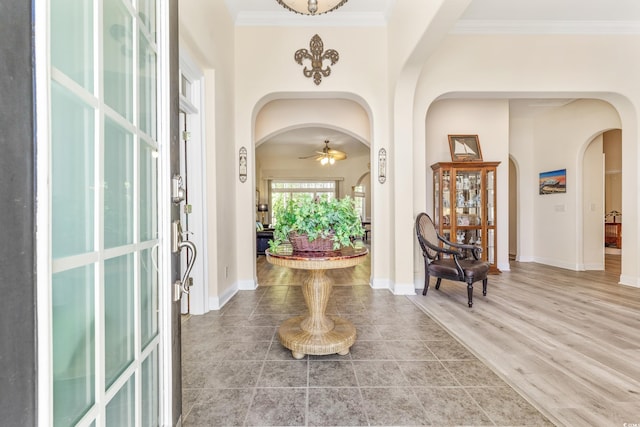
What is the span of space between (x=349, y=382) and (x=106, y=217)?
1.60 metres

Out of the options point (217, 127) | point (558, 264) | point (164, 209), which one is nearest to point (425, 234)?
point (217, 127)

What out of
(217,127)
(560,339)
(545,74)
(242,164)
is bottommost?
(560,339)

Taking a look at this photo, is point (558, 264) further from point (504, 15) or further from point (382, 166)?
point (504, 15)

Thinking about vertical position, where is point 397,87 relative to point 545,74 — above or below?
below

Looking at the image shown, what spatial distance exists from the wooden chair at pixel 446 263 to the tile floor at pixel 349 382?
2.97ft

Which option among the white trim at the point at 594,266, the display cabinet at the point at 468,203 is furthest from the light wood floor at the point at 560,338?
the white trim at the point at 594,266

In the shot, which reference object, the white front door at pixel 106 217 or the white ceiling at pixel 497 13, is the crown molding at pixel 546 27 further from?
the white front door at pixel 106 217

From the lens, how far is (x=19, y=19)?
512 millimetres

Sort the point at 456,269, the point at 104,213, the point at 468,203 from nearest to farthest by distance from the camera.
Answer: the point at 104,213 → the point at 456,269 → the point at 468,203

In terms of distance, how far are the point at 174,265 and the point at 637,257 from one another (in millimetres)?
5673

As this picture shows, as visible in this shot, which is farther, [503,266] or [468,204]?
[503,266]

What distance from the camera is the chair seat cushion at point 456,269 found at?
319 centimetres

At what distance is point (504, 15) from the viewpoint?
3543mm

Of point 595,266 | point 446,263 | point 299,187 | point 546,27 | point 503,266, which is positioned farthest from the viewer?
point 299,187
